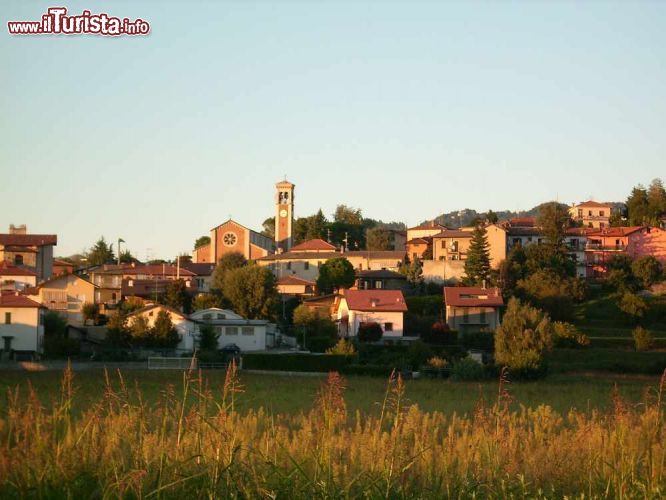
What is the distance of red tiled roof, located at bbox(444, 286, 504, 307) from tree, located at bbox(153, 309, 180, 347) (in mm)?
18647

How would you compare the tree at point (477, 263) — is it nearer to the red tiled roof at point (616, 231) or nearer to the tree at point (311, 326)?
the tree at point (311, 326)

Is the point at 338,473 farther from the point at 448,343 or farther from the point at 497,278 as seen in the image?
the point at 497,278

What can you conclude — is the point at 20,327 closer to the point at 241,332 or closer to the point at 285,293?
the point at 241,332

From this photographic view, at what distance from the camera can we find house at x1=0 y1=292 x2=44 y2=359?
→ 51500 mm

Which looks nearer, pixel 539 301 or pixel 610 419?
pixel 610 419

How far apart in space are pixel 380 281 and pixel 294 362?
32.6 meters

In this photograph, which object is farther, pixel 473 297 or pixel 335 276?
pixel 335 276

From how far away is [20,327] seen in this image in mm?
51688

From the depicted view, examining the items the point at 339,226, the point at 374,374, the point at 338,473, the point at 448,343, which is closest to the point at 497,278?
the point at 448,343

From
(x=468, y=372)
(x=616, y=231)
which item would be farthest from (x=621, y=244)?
(x=468, y=372)

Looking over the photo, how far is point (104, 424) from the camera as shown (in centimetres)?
981

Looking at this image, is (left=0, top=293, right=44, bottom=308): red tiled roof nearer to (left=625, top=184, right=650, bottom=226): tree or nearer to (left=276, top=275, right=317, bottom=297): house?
(left=276, top=275, right=317, bottom=297): house

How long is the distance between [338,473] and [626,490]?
2781 millimetres

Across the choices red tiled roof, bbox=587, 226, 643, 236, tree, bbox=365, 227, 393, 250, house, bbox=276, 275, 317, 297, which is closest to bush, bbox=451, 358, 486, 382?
house, bbox=276, 275, 317, 297
